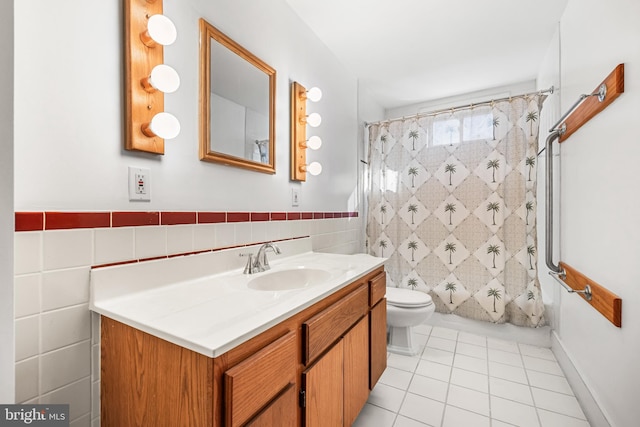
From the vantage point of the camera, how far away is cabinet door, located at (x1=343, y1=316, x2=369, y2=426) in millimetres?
1214

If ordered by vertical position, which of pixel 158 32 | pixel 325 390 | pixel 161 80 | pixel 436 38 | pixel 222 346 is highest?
pixel 436 38

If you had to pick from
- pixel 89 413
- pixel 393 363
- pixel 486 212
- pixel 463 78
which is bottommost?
pixel 393 363

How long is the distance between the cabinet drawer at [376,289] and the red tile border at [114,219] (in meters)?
0.70

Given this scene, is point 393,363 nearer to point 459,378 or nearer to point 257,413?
point 459,378

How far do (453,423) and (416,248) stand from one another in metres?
1.40

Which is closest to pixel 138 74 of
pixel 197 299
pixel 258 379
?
pixel 197 299

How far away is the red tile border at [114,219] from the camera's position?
75cm

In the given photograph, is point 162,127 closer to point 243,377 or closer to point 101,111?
point 101,111

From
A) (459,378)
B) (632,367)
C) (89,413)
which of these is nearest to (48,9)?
(89,413)

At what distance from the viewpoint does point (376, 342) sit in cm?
154

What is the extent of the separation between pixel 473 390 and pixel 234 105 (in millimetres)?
2089

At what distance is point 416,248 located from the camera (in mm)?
2605

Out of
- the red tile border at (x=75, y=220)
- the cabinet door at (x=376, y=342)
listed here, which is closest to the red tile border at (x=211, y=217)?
the red tile border at (x=75, y=220)

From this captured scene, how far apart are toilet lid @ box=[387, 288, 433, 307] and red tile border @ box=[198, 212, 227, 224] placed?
141 centimetres
